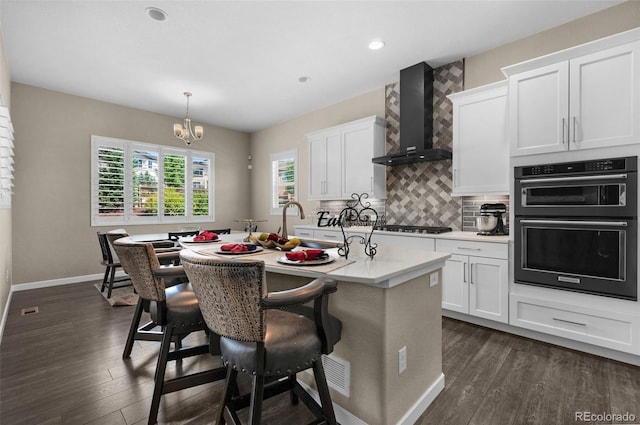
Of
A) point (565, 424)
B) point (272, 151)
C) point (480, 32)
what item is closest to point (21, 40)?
point (272, 151)

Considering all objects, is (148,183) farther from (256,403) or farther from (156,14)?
(256,403)

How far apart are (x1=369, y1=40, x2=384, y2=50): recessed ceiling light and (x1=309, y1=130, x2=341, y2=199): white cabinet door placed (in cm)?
147

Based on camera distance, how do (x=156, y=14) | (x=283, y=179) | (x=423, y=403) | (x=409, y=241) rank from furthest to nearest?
(x=283, y=179) < (x=409, y=241) < (x=156, y=14) < (x=423, y=403)

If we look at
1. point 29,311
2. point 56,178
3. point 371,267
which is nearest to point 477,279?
point 371,267

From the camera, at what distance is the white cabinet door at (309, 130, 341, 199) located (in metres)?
4.79

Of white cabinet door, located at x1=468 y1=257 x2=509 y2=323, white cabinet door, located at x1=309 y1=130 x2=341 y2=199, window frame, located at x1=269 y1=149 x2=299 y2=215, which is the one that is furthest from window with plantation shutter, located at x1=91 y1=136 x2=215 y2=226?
white cabinet door, located at x1=468 y1=257 x2=509 y2=323

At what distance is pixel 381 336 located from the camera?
150cm

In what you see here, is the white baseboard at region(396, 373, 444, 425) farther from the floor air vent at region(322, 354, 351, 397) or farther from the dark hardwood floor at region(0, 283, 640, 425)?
the floor air vent at region(322, 354, 351, 397)

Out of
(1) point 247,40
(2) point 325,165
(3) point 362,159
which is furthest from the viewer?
(2) point 325,165

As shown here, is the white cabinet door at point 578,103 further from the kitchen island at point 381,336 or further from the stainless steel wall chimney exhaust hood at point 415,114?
the kitchen island at point 381,336

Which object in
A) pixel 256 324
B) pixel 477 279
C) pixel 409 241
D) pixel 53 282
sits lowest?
pixel 53 282

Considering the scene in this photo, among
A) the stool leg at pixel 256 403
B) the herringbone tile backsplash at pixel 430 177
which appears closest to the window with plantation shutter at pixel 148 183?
the herringbone tile backsplash at pixel 430 177

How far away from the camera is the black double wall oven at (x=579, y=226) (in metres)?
2.32

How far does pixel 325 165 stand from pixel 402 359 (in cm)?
373
